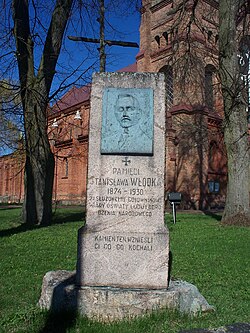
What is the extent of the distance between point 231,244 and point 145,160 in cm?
580

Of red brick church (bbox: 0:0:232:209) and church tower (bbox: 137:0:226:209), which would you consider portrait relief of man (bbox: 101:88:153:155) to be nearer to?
red brick church (bbox: 0:0:232:209)

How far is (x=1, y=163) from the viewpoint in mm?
55500

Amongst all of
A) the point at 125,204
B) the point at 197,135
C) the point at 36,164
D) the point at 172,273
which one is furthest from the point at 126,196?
the point at 197,135

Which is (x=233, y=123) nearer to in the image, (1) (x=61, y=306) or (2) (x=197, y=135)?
(1) (x=61, y=306)

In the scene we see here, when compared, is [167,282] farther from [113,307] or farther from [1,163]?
[1,163]

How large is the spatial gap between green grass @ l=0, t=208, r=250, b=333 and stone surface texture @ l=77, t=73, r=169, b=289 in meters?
0.53

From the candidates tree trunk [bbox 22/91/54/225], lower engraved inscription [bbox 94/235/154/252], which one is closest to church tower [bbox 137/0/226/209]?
tree trunk [bbox 22/91/54/225]

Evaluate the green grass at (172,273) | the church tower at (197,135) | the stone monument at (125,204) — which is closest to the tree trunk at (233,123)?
the green grass at (172,273)

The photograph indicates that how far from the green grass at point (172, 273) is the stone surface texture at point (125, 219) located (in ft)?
1.75

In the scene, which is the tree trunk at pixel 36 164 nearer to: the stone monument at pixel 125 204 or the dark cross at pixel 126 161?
the stone monument at pixel 125 204

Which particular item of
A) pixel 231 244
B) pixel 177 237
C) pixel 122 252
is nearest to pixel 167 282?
pixel 122 252

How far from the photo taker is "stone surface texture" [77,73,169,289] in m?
4.35

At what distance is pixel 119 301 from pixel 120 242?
66cm

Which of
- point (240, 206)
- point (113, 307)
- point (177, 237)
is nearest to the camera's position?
point (113, 307)
